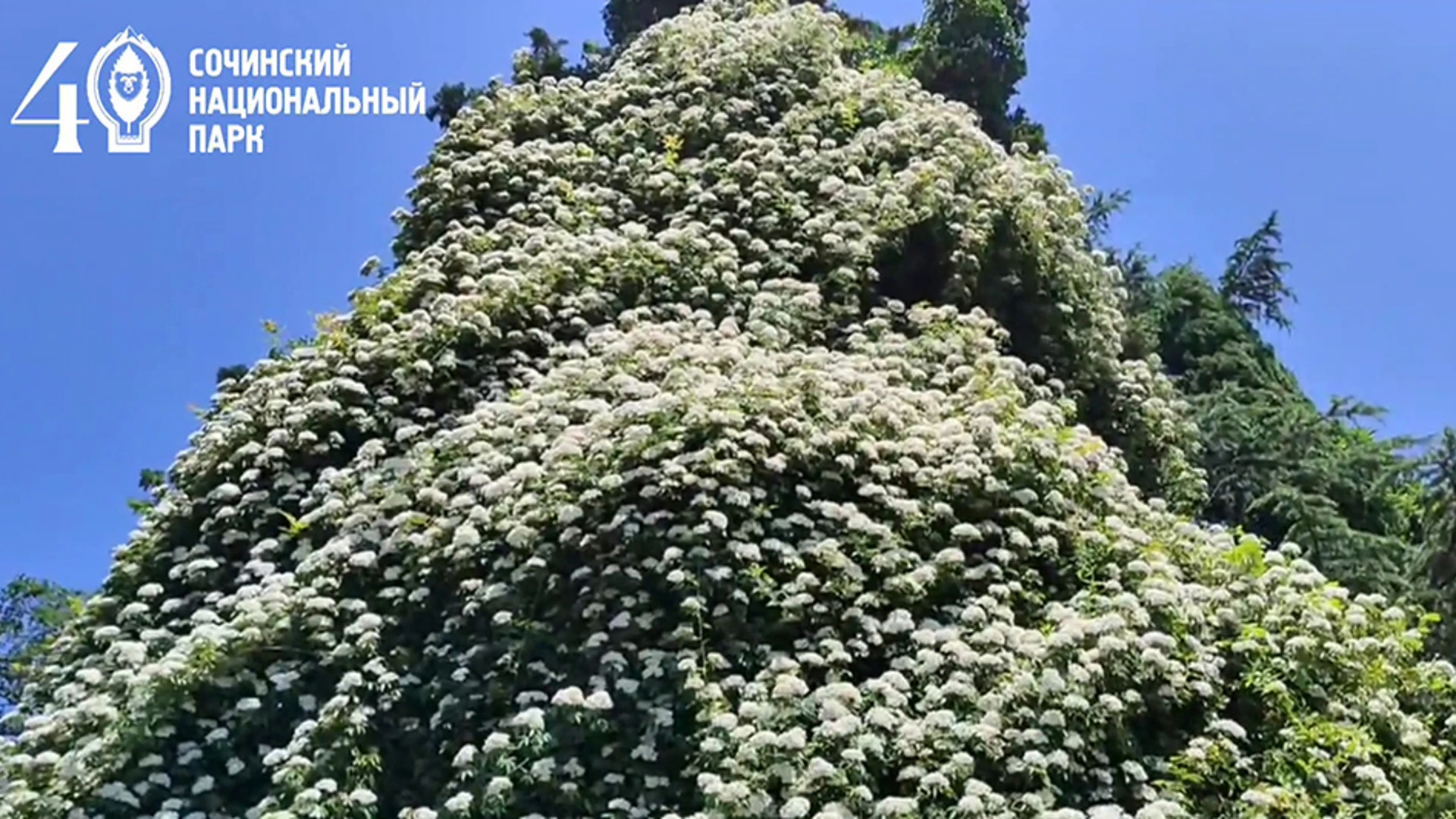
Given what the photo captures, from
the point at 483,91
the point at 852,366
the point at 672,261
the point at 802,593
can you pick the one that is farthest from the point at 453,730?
the point at 483,91

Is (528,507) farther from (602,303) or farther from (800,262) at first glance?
(800,262)

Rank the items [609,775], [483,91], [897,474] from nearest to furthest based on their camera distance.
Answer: [609,775] < [897,474] < [483,91]

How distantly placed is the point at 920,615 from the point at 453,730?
2.37m

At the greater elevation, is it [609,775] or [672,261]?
[672,261]

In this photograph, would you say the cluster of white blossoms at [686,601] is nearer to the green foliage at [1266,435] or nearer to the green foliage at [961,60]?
the green foliage at [1266,435]

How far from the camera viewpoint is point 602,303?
10.7 meters

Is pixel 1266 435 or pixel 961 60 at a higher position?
pixel 961 60

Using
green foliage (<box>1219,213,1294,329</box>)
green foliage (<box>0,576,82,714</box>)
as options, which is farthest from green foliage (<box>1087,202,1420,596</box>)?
green foliage (<box>0,576,82,714</box>)

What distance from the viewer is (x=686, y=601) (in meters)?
7.89

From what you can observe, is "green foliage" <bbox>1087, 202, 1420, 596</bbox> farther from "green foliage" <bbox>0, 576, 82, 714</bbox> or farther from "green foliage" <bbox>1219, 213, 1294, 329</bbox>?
"green foliage" <bbox>0, 576, 82, 714</bbox>

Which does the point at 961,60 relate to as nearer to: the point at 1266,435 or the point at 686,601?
the point at 1266,435

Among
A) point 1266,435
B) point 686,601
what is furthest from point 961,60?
point 686,601

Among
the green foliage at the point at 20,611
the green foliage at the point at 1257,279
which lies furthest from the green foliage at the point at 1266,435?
the green foliage at the point at 20,611

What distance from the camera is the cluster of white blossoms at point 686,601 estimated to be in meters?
7.40
